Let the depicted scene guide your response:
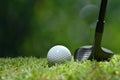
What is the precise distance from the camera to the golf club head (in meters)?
3.55

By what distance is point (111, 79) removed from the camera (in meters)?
2.33

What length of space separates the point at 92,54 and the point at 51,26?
3.49 m

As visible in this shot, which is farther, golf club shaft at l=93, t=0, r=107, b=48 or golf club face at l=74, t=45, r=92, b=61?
golf club face at l=74, t=45, r=92, b=61

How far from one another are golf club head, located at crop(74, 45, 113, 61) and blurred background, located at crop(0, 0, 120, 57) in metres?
3.02

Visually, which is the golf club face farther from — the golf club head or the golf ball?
the golf ball

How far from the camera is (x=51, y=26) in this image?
6.97 meters

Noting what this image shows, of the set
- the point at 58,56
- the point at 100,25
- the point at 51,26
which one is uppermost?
the point at 51,26

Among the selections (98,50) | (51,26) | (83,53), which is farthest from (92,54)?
(51,26)

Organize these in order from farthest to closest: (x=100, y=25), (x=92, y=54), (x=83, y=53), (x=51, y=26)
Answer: (x=51, y=26)
(x=83, y=53)
(x=92, y=54)
(x=100, y=25)

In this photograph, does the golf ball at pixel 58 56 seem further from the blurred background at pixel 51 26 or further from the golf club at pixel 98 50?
the blurred background at pixel 51 26

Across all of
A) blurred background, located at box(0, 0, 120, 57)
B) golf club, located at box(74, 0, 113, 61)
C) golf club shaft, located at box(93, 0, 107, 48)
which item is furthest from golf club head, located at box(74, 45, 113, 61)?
blurred background, located at box(0, 0, 120, 57)

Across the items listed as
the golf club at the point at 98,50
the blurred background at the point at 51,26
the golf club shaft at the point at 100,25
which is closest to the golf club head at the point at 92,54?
the golf club at the point at 98,50

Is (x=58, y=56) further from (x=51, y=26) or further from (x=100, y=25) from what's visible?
(x=51, y=26)

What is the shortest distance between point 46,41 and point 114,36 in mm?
1407
